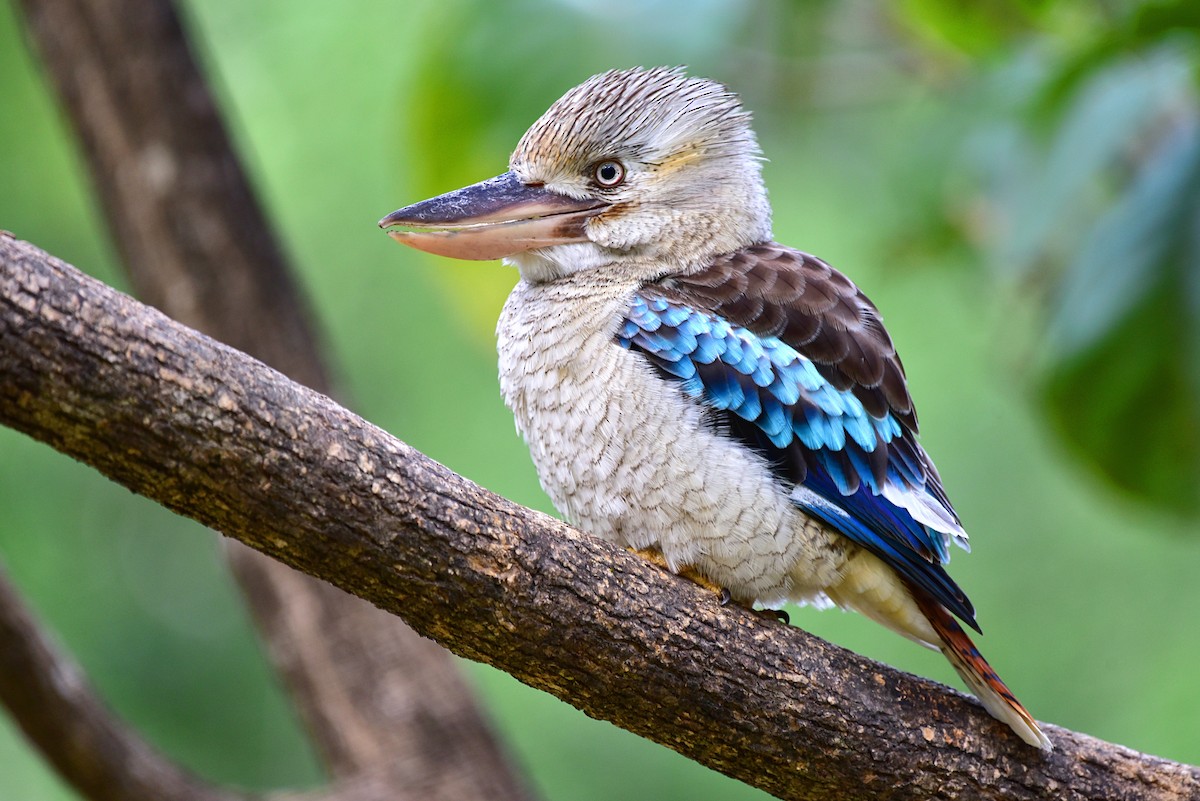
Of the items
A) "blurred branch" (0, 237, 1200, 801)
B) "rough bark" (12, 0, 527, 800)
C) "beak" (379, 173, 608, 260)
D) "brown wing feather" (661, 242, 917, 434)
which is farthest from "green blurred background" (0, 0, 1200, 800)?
"blurred branch" (0, 237, 1200, 801)

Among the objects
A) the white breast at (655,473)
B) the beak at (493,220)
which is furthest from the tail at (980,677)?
the beak at (493,220)

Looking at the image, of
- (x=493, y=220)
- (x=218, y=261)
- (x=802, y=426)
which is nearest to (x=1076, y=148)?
(x=802, y=426)

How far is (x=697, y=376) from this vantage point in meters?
2.61

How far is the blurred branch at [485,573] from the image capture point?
5.96ft

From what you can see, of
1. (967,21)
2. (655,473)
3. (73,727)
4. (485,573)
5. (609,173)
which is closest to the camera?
(485,573)

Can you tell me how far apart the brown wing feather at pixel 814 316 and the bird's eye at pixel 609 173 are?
0.28m

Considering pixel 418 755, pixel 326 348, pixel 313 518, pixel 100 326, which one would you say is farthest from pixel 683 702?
pixel 326 348

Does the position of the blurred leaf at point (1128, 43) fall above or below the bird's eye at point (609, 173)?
above

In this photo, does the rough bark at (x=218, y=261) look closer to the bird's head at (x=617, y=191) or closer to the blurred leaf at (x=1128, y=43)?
the bird's head at (x=617, y=191)

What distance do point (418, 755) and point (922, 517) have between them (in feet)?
6.75

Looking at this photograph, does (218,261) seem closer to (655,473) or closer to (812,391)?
(655,473)

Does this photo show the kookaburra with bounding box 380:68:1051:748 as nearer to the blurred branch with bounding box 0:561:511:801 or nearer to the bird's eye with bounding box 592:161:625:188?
the bird's eye with bounding box 592:161:625:188

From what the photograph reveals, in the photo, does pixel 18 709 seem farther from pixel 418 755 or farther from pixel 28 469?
pixel 28 469

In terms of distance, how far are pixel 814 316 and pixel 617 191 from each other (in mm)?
546
